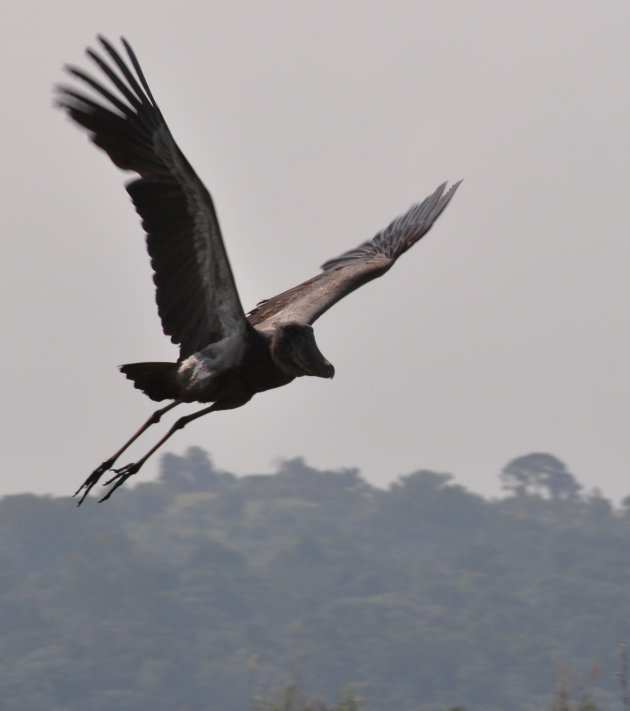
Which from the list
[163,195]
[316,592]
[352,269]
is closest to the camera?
[163,195]

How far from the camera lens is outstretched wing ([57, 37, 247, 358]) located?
36.3 feet

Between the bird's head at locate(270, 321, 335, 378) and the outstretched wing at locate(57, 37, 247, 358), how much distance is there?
29 cm

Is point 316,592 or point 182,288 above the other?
point 316,592

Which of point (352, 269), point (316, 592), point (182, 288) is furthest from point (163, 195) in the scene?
point (316, 592)

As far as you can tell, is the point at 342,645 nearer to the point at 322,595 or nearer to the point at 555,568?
the point at 322,595

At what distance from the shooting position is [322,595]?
130 metres

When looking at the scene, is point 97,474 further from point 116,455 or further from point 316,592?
point 316,592

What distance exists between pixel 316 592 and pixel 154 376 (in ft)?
394

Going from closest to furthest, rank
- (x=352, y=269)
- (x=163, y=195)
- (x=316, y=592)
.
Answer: (x=163, y=195)
(x=352, y=269)
(x=316, y=592)

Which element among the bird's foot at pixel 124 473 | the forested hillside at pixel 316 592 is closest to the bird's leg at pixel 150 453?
the bird's foot at pixel 124 473

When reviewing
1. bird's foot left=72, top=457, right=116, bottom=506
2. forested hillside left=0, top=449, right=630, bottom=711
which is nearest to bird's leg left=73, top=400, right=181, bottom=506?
bird's foot left=72, top=457, right=116, bottom=506

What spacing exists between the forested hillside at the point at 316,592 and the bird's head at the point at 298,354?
217 ft

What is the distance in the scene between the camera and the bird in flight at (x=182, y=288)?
1110 centimetres

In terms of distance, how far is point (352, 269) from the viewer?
14.9 m
